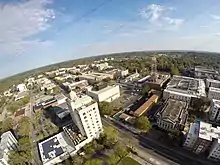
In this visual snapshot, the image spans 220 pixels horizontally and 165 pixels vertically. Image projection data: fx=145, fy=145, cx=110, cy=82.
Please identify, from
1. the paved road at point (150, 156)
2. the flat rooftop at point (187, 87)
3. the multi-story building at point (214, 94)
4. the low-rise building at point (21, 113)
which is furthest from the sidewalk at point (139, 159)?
the low-rise building at point (21, 113)

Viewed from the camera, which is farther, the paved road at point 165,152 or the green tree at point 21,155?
the green tree at point 21,155

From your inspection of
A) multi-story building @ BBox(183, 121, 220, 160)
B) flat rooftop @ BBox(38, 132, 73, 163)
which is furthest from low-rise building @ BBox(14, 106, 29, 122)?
multi-story building @ BBox(183, 121, 220, 160)

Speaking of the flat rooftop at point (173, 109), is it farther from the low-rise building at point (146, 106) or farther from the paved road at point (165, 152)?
the paved road at point (165, 152)

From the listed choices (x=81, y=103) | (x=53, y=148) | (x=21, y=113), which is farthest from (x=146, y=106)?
(x=21, y=113)

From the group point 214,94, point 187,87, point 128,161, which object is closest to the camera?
point 128,161

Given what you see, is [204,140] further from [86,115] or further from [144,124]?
[86,115]

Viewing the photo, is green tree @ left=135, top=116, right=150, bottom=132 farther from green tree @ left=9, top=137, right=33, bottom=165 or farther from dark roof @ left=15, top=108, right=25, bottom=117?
dark roof @ left=15, top=108, right=25, bottom=117
